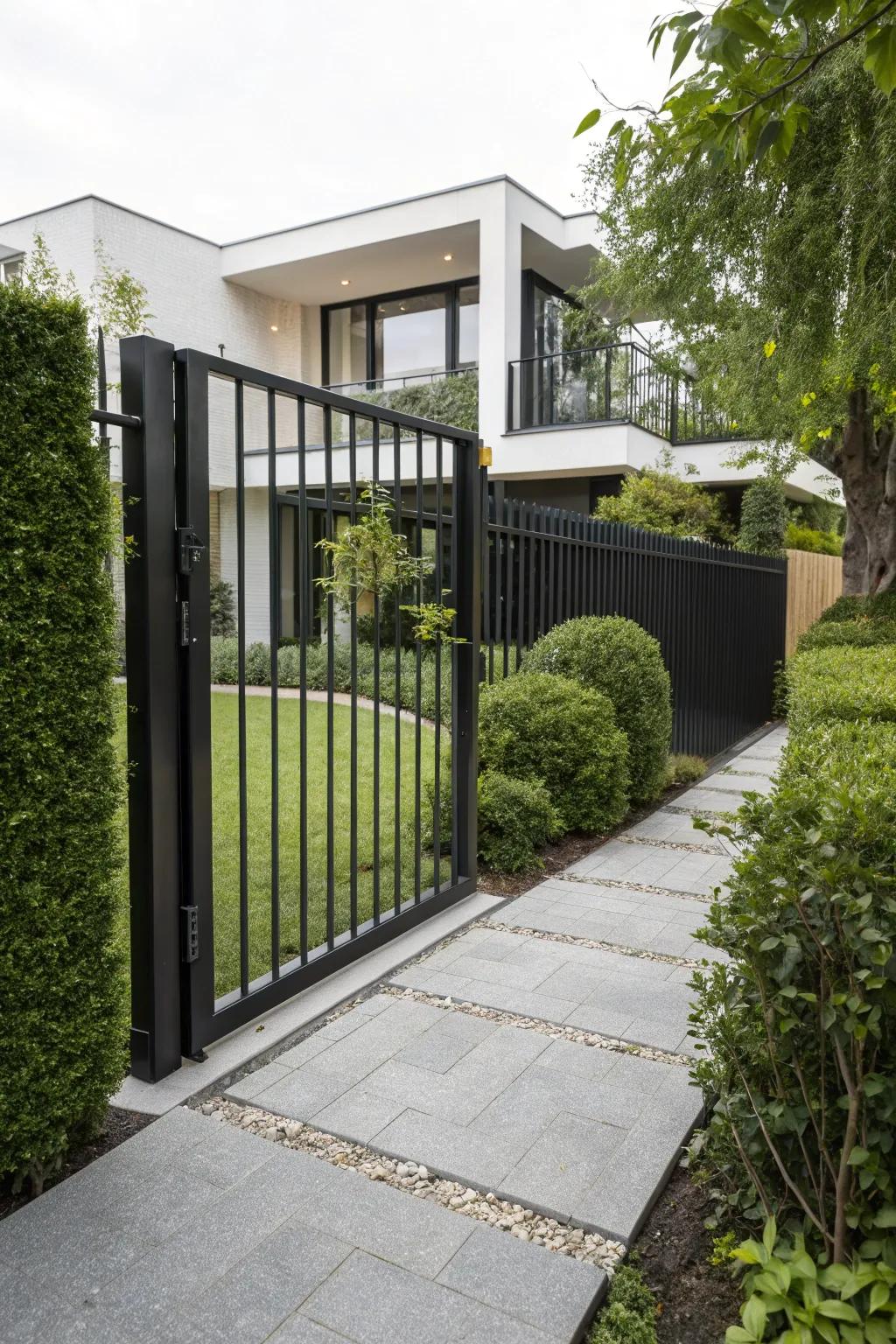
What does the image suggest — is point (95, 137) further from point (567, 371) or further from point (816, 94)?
point (816, 94)

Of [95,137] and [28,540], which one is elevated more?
[95,137]

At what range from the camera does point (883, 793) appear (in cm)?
201

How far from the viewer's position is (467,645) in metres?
4.63

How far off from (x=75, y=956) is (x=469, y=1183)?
3.77ft

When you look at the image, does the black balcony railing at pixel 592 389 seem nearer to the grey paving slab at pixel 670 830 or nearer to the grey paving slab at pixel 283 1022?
the grey paving slab at pixel 670 830

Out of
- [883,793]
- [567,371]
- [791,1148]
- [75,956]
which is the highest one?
[567,371]

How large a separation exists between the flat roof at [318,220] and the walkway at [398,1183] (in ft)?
43.6

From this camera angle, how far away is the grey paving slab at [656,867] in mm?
4992

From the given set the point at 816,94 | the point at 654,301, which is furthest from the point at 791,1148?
the point at 654,301

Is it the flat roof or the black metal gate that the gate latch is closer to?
the black metal gate

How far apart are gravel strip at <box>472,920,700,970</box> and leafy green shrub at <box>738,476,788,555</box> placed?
38.6 feet

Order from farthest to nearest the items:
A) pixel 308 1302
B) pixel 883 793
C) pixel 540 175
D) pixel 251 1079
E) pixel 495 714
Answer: pixel 540 175 < pixel 495 714 < pixel 251 1079 < pixel 883 793 < pixel 308 1302

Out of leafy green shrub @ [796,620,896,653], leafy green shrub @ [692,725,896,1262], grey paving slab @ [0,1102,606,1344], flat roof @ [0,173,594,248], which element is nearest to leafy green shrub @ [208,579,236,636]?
flat roof @ [0,173,594,248]

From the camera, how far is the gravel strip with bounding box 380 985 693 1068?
3.01m
